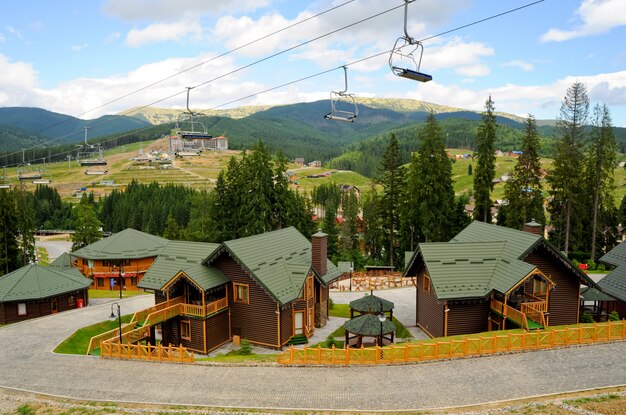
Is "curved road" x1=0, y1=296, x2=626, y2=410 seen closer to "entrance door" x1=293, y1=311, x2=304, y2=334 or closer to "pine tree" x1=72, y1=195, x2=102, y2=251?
"entrance door" x1=293, y1=311, x2=304, y2=334

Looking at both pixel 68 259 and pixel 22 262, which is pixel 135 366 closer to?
pixel 68 259

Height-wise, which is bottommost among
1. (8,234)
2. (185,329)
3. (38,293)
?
(185,329)

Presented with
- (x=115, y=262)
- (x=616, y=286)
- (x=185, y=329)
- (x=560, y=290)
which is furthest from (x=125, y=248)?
(x=616, y=286)

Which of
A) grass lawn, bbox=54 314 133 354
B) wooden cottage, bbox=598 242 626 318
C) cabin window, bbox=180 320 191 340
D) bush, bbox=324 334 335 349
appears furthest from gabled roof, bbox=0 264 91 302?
wooden cottage, bbox=598 242 626 318

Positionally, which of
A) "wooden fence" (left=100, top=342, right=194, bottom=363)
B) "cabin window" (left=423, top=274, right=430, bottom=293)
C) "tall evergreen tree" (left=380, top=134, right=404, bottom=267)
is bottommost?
"wooden fence" (left=100, top=342, right=194, bottom=363)

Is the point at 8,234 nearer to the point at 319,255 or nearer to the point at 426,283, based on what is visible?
the point at 319,255

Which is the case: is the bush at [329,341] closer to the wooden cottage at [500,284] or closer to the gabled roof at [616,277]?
the wooden cottage at [500,284]

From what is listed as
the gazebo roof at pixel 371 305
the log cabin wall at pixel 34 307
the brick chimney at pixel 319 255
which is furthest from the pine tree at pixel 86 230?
the gazebo roof at pixel 371 305
